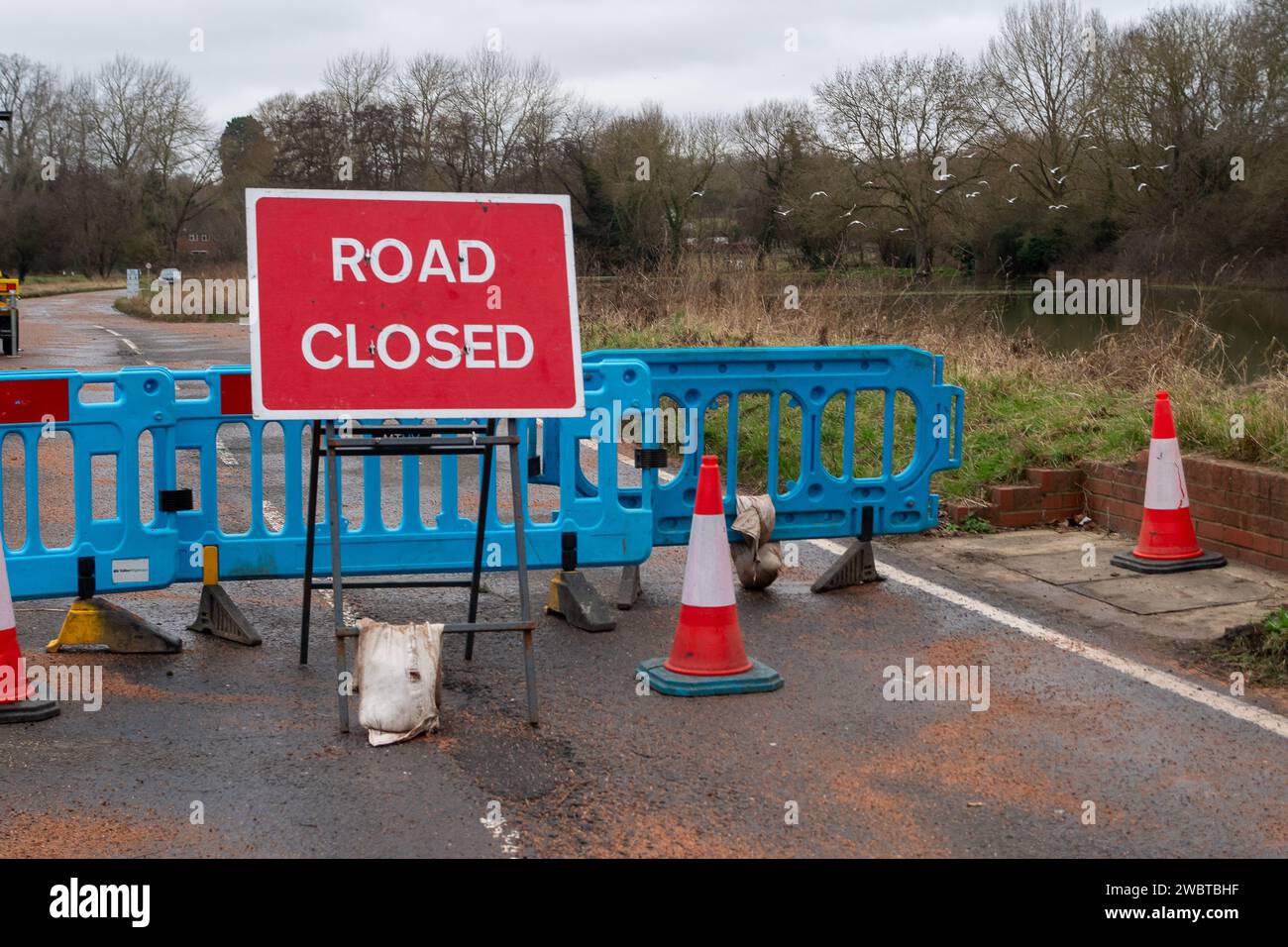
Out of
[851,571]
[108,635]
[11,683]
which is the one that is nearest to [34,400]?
[108,635]

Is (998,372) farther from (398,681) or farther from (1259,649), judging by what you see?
(398,681)

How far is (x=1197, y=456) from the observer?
8.27 meters

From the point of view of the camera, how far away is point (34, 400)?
6137 millimetres

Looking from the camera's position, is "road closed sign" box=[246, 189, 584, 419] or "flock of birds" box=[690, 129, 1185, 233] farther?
"flock of birds" box=[690, 129, 1185, 233]

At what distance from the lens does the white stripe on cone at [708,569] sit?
5.72m

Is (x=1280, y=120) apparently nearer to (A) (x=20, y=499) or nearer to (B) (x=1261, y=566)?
(B) (x=1261, y=566)

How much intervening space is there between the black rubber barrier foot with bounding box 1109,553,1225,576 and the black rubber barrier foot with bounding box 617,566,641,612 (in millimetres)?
2931

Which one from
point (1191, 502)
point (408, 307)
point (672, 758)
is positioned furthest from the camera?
point (1191, 502)

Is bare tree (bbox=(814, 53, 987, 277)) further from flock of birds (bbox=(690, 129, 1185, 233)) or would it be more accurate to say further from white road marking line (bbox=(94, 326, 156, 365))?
white road marking line (bbox=(94, 326, 156, 365))

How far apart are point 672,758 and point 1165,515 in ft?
14.1

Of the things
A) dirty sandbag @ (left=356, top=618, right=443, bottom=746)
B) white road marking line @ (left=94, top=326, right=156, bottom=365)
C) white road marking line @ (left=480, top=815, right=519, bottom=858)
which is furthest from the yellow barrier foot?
white road marking line @ (left=94, top=326, right=156, bottom=365)

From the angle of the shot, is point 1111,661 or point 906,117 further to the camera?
point 906,117

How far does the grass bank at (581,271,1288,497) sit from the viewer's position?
907 centimetres


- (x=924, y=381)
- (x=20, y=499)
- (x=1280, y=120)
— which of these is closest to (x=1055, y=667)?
(x=924, y=381)
